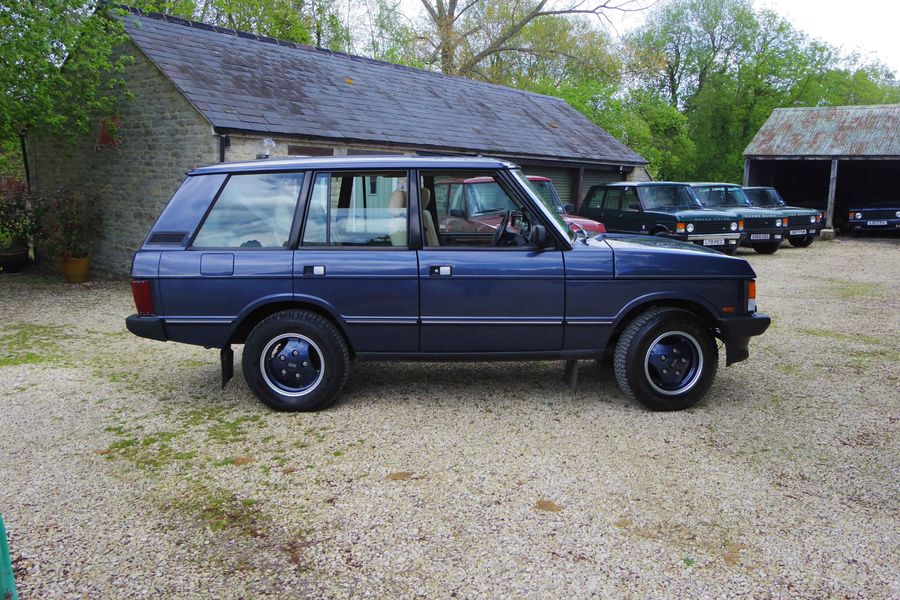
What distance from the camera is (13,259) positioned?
13.6 meters

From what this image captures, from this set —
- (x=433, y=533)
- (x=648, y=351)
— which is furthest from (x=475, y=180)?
(x=433, y=533)

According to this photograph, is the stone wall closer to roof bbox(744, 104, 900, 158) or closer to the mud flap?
the mud flap

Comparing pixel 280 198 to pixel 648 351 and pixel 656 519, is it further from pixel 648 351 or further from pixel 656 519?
pixel 656 519

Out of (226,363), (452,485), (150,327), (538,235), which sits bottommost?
(452,485)

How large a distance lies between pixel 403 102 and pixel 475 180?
1201 centimetres

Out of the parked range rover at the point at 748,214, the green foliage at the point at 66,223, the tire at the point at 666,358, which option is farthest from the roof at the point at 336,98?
the tire at the point at 666,358

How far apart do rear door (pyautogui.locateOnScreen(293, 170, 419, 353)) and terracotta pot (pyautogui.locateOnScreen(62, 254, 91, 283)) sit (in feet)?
32.2

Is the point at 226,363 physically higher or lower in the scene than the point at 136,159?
lower

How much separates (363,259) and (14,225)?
1181cm

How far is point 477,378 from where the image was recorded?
19.8ft

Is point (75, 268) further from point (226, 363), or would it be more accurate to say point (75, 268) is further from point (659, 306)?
point (659, 306)

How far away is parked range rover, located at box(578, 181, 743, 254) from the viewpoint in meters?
14.3

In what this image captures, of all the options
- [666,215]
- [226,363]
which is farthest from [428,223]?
[666,215]

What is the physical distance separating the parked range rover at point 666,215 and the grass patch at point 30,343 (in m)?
11.1
